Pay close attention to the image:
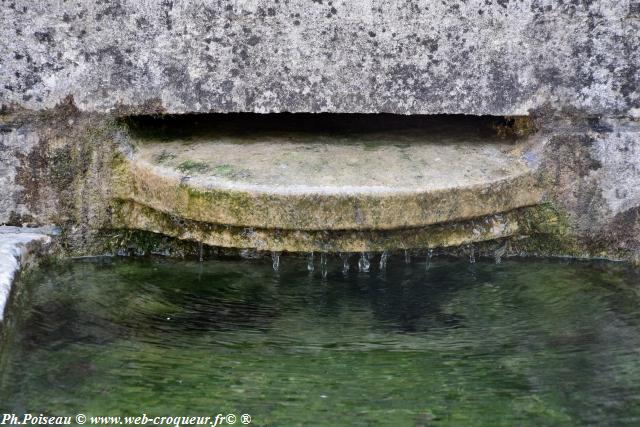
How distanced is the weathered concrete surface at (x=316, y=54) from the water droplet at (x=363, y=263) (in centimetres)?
45

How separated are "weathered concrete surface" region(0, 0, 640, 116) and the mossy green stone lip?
0.49ft

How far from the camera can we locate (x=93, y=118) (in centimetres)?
272

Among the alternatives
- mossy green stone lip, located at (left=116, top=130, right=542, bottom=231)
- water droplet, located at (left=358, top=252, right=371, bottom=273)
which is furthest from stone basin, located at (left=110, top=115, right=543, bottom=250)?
water droplet, located at (left=358, top=252, right=371, bottom=273)

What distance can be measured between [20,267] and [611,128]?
1.82m

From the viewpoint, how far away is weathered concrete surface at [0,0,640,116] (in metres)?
2.62

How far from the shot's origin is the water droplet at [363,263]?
2730 millimetres

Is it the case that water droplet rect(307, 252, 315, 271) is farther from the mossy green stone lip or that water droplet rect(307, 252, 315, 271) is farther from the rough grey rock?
the rough grey rock

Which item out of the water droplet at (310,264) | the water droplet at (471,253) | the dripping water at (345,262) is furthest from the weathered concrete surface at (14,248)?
the water droplet at (471,253)

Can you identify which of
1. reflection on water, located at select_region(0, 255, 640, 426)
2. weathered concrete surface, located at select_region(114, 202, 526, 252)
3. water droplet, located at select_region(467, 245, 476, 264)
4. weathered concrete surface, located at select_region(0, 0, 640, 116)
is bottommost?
reflection on water, located at select_region(0, 255, 640, 426)

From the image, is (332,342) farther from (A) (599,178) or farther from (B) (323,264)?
(A) (599,178)

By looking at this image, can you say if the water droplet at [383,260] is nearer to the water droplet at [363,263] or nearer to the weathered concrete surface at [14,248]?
the water droplet at [363,263]

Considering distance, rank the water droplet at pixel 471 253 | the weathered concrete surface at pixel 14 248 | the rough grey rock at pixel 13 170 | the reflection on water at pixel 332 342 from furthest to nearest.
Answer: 1. the water droplet at pixel 471 253
2. the rough grey rock at pixel 13 170
3. the weathered concrete surface at pixel 14 248
4. the reflection on water at pixel 332 342

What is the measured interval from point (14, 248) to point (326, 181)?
0.92 metres

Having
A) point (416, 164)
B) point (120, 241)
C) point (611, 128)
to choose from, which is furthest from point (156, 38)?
point (611, 128)
